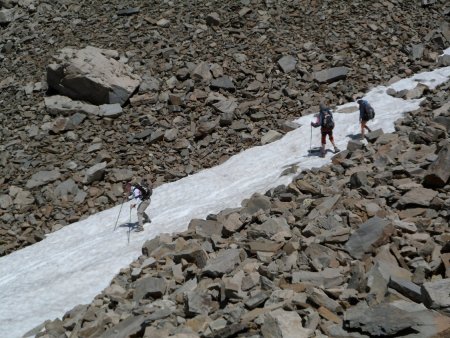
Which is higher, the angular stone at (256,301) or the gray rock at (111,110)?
the angular stone at (256,301)

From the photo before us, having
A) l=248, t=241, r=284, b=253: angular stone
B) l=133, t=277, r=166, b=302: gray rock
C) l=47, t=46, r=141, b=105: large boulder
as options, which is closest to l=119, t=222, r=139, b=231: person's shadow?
l=133, t=277, r=166, b=302: gray rock

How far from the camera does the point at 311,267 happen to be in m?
7.46

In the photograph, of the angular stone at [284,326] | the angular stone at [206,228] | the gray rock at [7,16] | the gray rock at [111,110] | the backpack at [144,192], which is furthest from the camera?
the gray rock at [7,16]

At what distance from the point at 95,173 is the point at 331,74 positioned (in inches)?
452

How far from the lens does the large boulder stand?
21.2 metres

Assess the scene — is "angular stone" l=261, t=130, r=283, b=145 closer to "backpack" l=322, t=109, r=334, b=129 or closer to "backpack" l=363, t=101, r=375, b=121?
"backpack" l=322, t=109, r=334, b=129

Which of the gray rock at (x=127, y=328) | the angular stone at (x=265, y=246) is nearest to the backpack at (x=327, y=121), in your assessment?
the angular stone at (x=265, y=246)

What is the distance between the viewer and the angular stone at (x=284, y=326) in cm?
547

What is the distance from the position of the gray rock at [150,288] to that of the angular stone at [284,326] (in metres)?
3.13

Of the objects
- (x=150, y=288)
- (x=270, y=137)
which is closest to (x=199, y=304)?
(x=150, y=288)

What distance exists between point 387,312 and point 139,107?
56.9 ft

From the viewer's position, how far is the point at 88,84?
832 inches

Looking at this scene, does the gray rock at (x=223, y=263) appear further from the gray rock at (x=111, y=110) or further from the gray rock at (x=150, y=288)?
the gray rock at (x=111, y=110)

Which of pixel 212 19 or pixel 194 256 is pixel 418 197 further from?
pixel 212 19
